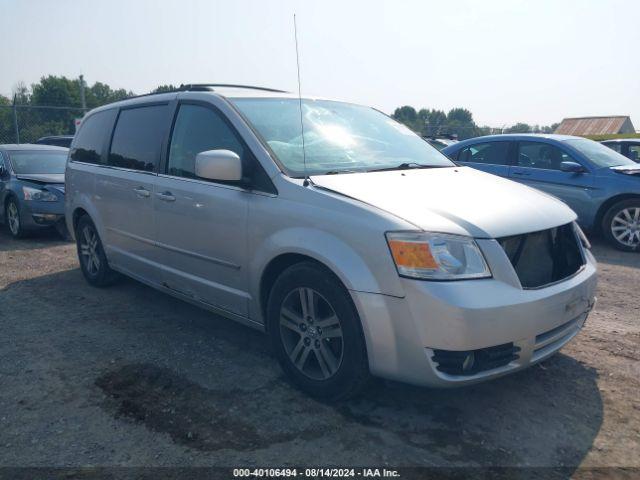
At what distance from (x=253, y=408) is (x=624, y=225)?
21.0 feet

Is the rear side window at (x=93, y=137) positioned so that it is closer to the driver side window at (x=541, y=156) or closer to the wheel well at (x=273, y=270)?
the wheel well at (x=273, y=270)

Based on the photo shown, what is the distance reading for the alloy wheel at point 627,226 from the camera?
24.6ft

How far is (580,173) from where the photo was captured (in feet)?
26.1

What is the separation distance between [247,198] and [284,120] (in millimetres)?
716

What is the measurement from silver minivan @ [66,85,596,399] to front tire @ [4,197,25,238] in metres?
4.42

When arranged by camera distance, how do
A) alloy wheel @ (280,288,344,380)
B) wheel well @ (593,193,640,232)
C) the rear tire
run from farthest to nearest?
wheel well @ (593,193,640,232) < the rear tire < alloy wheel @ (280,288,344,380)

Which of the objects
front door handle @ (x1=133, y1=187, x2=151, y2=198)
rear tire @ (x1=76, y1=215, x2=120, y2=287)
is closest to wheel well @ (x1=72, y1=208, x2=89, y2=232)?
rear tire @ (x1=76, y1=215, x2=120, y2=287)

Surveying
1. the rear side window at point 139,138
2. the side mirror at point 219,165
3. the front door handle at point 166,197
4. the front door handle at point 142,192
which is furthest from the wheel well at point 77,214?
the side mirror at point 219,165

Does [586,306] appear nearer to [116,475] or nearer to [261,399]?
[261,399]

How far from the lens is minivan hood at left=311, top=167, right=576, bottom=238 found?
9.53ft

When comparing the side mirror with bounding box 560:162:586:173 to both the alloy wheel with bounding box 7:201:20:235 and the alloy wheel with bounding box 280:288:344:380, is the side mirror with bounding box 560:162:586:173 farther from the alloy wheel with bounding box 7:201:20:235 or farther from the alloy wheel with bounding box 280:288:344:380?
the alloy wheel with bounding box 7:201:20:235

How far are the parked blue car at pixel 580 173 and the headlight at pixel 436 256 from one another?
5.78 metres

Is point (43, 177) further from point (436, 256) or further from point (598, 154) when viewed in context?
point (598, 154)

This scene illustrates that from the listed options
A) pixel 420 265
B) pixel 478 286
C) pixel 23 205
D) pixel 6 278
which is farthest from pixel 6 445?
pixel 23 205
